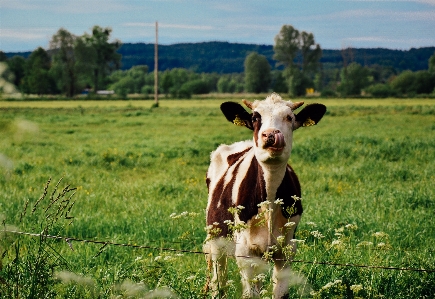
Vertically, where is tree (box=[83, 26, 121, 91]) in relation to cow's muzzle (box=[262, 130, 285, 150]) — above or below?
above

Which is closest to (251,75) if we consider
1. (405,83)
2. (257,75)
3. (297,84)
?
(257,75)

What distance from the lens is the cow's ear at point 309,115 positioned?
393 centimetres

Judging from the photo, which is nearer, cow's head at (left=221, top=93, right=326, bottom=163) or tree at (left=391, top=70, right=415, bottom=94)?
cow's head at (left=221, top=93, right=326, bottom=163)

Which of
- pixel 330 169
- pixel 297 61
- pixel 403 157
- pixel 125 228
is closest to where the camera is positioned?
pixel 125 228

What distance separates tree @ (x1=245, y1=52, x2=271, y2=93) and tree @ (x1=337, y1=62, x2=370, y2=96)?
1790cm

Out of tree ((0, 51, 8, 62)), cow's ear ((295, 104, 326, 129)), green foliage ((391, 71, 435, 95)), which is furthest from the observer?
green foliage ((391, 71, 435, 95))

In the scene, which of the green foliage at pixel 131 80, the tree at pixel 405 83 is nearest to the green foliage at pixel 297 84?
the tree at pixel 405 83

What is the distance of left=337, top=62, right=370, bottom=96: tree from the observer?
300 feet

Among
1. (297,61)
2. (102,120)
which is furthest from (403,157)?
(297,61)

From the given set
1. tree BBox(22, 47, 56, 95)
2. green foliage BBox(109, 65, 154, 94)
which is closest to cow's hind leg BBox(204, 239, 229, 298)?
tree BBox(22, 47, 56, 95)

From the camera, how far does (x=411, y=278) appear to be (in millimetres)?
4438

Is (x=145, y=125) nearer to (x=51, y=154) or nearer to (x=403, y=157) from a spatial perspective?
(x=51, y=154)

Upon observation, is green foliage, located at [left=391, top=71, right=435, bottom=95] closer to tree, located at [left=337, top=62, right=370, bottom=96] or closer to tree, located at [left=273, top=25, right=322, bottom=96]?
tree, located at [left=337, top=62, right=370, bottom=96]

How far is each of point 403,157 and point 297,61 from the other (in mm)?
111559
